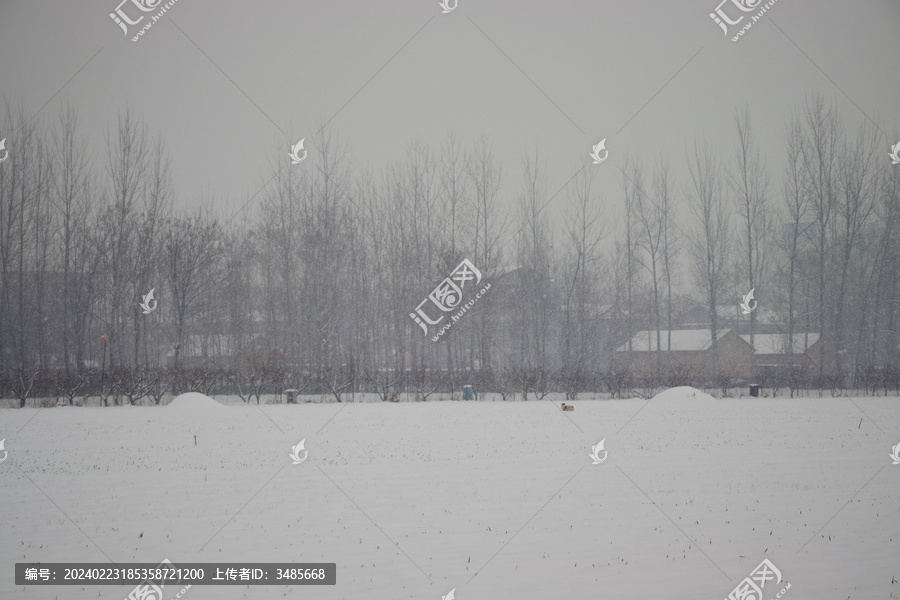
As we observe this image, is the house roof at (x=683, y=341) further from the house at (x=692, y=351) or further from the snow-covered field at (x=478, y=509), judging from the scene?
the snow-covered field at (x=478, y=509)

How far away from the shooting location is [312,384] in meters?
25.0

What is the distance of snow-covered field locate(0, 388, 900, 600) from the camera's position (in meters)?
5.22

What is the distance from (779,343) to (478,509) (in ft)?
115

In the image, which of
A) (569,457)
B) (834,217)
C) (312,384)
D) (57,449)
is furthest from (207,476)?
(834,217)

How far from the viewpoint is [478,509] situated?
7047 millimetres

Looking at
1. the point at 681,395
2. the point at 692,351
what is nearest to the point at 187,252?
the point at 681,395

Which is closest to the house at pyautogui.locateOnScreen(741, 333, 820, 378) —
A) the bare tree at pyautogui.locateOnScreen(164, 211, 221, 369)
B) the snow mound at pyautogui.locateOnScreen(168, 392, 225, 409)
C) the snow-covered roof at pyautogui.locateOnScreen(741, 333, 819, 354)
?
the snow-covered roof at pyautogui.locateOnScreen(741, 333, 819, 354)

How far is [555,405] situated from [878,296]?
77.7 feet

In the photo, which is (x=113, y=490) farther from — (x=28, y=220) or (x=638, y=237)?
(x=638, y=237)

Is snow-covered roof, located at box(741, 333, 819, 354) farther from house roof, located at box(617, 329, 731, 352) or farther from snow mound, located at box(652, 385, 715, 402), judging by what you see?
snow mound, located at box(652, 385, 715, 402)

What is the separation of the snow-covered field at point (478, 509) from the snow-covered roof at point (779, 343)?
22053mm

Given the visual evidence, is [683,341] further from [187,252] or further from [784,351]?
[187,252]

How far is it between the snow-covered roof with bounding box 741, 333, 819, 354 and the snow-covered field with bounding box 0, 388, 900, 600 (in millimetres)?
22053

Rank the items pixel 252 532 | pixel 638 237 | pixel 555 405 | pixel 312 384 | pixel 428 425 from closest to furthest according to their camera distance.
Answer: pixel 252 532, pixel 428 425, pixel 555 405, pixel 312 384, pixel 638 237
